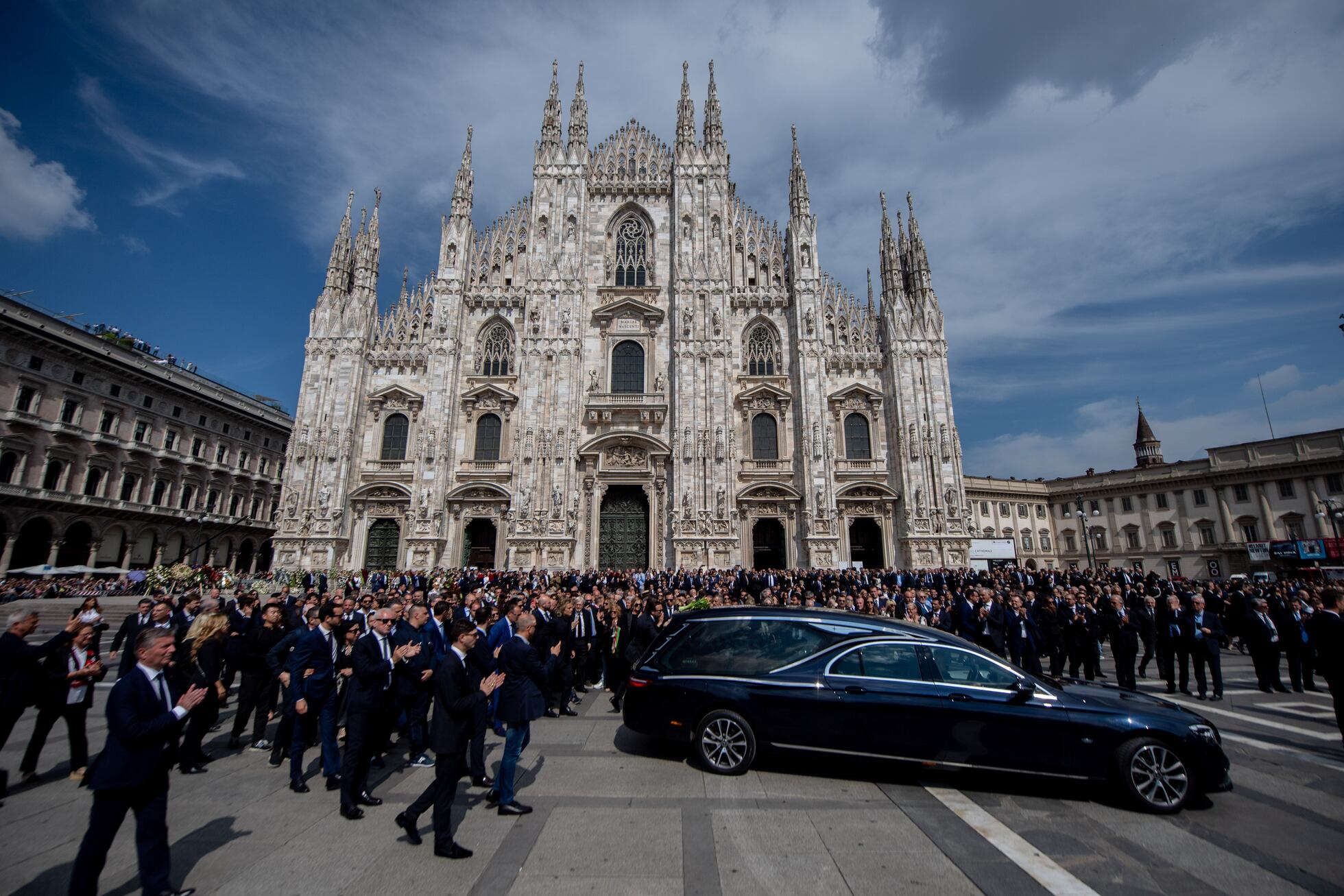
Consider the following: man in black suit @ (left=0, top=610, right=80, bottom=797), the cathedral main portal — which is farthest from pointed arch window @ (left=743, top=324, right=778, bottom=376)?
man in black suit @ (left=0, top=610, right=80, bottom=797)

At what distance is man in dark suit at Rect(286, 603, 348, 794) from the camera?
623 cm

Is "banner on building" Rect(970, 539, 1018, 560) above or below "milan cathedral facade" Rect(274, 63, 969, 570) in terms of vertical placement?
below

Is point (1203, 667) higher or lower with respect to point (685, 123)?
lower

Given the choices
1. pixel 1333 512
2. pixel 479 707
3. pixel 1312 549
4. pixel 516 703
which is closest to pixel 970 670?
pixel 516 703

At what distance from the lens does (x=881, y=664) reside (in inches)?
250

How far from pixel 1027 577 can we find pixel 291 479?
103 feet

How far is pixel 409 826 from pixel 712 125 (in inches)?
1376

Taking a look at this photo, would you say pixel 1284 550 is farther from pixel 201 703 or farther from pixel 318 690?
pixel 201 703

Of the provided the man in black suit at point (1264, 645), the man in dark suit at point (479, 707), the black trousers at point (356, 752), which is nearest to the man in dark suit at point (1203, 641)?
the man in black suit at point (1264, 645)

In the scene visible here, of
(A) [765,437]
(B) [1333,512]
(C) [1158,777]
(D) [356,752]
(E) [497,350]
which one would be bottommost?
(C) [1158,777]

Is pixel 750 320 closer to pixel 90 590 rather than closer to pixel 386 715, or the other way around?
pixel 386 715

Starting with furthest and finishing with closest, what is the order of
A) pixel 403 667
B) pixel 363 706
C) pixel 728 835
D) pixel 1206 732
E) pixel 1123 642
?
pixel 1123 642 < pixel 403 667 < pixel 1206 732 < pixel 363 706 < pixel 728 835

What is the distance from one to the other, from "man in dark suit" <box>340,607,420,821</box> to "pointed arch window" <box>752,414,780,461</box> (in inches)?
974

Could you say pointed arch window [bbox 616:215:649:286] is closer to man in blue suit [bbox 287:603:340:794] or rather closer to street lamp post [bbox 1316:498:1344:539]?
man in blue suit [bbox 287:603:340:794]
